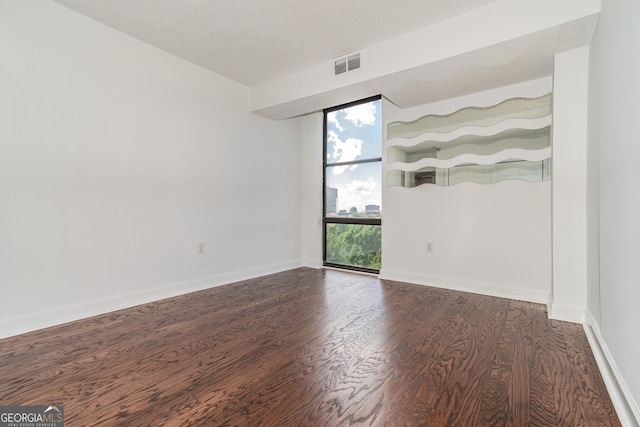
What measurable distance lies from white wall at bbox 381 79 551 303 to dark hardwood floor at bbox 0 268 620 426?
1.39 feet

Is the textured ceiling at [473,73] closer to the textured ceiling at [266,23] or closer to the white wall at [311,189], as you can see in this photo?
the textured ceiling at [266,23]

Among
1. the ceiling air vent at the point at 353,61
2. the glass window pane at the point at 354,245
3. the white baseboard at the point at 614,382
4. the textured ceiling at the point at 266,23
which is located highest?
the textured ceiling at the point at 266,23

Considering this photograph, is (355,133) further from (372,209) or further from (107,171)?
(107,171)

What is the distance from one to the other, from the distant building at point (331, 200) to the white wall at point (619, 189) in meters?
3.06

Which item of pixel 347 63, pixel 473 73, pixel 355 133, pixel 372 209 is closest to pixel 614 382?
pixel 473 73

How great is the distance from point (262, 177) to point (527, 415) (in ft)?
11.6

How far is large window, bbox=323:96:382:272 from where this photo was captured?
4.12 m

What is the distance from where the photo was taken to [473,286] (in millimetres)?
3209

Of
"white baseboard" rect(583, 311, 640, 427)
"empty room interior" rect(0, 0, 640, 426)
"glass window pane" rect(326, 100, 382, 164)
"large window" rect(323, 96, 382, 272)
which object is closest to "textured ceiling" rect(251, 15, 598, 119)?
"empty room interior" rect(0, 0, 640, 426)

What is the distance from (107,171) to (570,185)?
154 inches

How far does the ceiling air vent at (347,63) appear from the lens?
2977 mm

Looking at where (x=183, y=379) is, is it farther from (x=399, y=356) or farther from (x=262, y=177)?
(x=262, y=177)

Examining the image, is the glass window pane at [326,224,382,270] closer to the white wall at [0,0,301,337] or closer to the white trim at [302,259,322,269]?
the white trim at [302,259,322,269]

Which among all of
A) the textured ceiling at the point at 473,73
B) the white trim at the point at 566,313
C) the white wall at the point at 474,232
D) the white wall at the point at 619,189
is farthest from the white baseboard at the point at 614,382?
the textured ceiling at the point at 473,73
